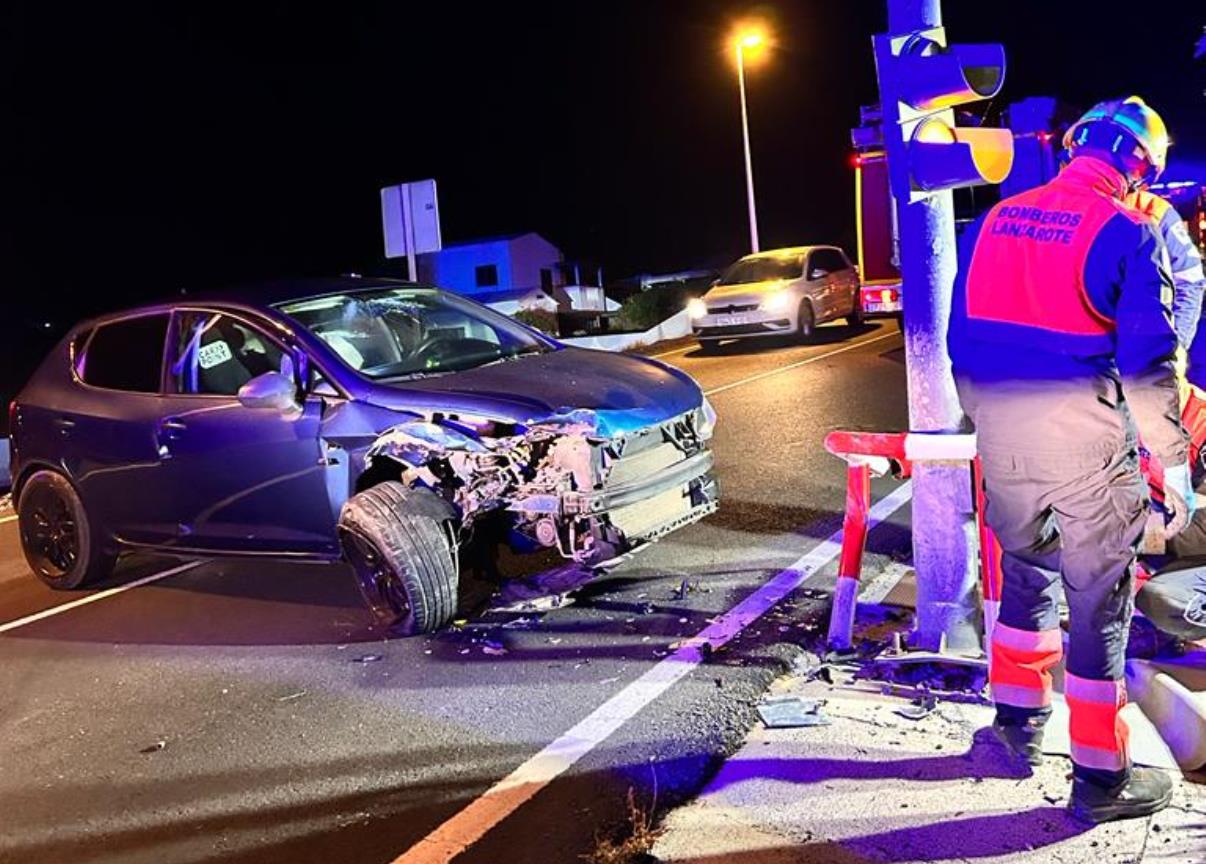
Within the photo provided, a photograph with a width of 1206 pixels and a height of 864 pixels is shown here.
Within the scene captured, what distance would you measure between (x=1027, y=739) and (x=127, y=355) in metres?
5.30

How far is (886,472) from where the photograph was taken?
4.45m

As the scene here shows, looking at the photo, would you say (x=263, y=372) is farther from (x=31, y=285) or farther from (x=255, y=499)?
(x=31, y=285)

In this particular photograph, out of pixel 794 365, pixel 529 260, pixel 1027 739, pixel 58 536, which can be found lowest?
pixel 1027 739

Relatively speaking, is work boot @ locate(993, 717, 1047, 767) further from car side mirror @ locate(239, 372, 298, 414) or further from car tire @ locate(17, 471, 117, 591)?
car tire @ locate(17, 471, 117, 591)

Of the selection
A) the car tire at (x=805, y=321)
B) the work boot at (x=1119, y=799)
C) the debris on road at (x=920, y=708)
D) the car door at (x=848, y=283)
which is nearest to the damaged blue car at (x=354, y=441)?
the debris on road at (x=920, y=708)

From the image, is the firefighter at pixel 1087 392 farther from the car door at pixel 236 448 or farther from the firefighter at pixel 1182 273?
the car door at pixel 236 448

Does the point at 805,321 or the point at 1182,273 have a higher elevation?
the point at 1182,273

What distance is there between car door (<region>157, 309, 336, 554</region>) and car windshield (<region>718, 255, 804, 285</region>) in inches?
533

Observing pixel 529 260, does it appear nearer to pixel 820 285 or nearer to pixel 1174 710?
pixel 820 285

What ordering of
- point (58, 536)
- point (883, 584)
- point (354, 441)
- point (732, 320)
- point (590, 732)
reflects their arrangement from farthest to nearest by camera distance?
point (732, 320), point (58, 536), point (883, 584), point (354, 441), point (590, 732)

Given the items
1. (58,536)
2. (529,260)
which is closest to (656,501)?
(58,536)

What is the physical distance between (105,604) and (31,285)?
48676 mm

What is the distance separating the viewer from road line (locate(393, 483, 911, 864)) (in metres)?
3.54

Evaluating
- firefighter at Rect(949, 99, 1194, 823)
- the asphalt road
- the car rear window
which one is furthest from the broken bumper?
the car rear window
